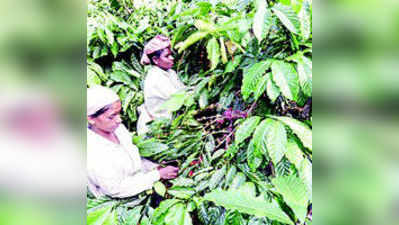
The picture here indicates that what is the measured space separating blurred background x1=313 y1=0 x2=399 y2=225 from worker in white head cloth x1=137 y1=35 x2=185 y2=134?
1.05 m

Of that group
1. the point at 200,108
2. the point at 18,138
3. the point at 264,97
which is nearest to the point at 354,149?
the point at 18,138

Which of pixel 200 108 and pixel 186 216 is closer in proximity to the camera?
pixel 186 216

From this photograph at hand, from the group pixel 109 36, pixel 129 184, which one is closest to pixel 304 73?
pixel 129 184

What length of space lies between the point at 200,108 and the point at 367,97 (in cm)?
64

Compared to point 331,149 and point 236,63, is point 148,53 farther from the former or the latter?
point 331,149

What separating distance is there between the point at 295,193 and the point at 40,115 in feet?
1.20

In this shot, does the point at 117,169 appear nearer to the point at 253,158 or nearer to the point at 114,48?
the point at 114,48

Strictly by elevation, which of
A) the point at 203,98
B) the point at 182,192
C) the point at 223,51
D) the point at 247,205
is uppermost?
the point at 223,51

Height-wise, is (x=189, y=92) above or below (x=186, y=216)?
above

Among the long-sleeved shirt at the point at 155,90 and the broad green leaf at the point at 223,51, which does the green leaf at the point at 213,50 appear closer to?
the broad green leaf at the point at 223,51

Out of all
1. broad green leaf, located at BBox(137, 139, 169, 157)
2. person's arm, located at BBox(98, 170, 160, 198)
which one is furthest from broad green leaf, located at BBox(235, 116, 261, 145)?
person's arm, located at BBox(98, 170, 160, 198)

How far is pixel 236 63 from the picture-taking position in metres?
0.67

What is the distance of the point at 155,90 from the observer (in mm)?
1339

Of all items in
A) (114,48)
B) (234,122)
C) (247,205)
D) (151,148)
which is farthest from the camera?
(114,48)
